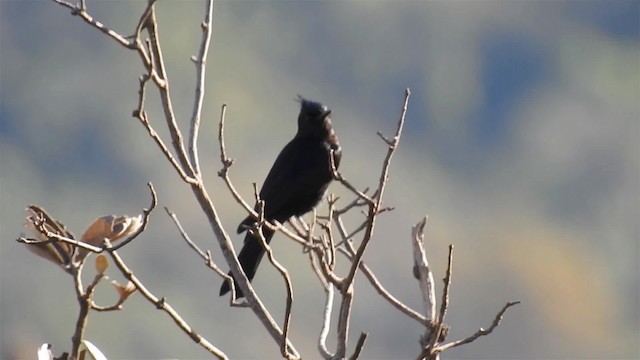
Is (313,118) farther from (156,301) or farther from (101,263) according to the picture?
(101,263)

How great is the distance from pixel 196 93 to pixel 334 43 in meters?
26.9

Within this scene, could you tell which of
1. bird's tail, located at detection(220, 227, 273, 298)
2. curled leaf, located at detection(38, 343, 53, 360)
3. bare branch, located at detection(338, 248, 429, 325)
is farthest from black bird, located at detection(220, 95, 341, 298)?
curled leaf, located at detection(38, 343, 53, 360)

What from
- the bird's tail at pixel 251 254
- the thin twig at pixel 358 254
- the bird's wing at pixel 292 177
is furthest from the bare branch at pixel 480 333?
the bird's wing at pixel 292 177

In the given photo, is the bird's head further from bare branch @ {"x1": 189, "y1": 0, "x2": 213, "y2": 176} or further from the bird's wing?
bare branch @ {"x1": 189, "y1": 0, "x2": 213, "y2": 176}

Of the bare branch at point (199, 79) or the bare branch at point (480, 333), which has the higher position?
the bare branch at point (199, 79)

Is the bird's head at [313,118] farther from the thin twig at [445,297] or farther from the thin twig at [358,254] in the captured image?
the thin twig at [445,297]

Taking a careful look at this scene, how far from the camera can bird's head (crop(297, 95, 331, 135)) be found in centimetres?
527

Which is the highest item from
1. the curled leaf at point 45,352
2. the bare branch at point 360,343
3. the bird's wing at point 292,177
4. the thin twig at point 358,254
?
the bird's wing at point 292,177

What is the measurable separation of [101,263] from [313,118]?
3321mm

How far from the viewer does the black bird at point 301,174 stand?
505 cm

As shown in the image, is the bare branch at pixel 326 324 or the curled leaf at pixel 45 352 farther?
the bare branch at pixel 326 324

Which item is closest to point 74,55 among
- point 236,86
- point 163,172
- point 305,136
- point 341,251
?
point 236,86

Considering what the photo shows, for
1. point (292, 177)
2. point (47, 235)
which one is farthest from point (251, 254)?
point (47, 235)

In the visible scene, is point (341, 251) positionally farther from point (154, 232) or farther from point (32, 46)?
point (32, 46)
